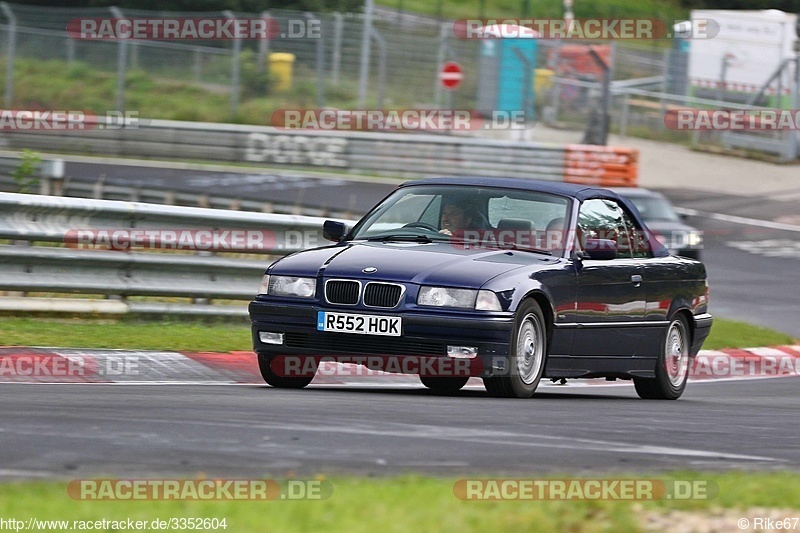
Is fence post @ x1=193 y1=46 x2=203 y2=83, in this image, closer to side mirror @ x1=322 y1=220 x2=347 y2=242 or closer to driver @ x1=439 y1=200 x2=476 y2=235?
side mirror @ x1=322 y1=220 x2=347 y2=242

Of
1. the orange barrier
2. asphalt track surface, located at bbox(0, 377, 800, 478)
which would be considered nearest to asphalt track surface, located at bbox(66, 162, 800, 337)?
the orange barrier

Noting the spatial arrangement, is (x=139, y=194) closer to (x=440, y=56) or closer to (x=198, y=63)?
(x=198, y=63)

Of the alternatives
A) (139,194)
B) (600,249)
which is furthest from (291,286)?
(139,194)

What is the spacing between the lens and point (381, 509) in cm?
451

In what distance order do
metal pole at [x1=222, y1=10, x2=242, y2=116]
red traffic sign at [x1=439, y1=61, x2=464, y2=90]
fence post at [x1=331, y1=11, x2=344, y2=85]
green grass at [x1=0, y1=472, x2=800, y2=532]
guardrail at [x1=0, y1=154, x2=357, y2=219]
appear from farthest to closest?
red traffic sign at [x1=439, y1=61, x2=464, y2=90], metal pole at [x1=222, y1=10, x2=242, y2=116], fence post at [x1=331, y1=11, x2=344, y2=85], guardrail at [x1=0, y1=154, x2=357, y2=219], green grass at [x1=0, y1=472, x2=800, y2=532]

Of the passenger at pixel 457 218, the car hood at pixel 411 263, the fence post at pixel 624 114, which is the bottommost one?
the car hood at pixel 411 263

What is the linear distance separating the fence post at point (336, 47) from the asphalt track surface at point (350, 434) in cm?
2346

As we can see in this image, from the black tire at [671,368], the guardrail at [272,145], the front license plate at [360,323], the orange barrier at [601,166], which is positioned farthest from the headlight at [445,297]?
the guardrail at [272,145]

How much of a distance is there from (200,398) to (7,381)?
1.70 m

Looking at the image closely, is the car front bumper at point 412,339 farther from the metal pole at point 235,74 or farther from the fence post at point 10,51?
the fence post at point 10,51

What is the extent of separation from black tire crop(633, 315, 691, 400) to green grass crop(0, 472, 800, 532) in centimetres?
529

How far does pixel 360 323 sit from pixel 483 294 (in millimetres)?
757

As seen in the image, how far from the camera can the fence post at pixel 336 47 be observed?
1239 inches

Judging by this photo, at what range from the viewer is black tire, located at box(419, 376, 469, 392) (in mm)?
9205
